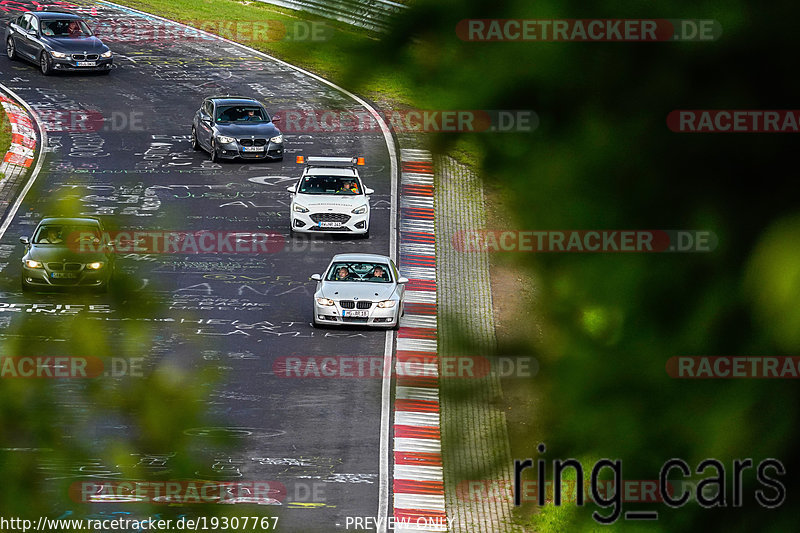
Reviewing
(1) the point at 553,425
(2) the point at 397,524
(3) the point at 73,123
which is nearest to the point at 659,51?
(1) the point at 553,425

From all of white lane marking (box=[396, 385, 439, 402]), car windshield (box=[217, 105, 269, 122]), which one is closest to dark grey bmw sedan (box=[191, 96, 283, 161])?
car windshield (box=[217, 105, 269, 122])

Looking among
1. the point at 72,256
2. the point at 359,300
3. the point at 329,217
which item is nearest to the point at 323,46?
the point at 72,256

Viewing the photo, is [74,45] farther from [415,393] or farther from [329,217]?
[415,393]

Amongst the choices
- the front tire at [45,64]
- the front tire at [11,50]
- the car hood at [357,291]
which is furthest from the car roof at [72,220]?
the front tire at [11,50]

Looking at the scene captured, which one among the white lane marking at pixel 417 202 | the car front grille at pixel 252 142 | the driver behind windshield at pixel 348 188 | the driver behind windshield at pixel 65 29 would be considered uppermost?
Result: the driver behind windshield at pixel 65 29

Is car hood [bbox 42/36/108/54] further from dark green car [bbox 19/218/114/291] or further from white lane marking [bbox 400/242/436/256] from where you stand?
dark green car [bbox 19/218/114/291]

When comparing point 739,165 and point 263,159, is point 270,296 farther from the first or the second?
point 739,165

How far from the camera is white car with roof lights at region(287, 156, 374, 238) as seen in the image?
32.7 meters

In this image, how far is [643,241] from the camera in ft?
6.22

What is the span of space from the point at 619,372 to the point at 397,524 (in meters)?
16.1

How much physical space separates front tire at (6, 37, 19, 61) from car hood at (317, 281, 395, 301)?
2567 cm

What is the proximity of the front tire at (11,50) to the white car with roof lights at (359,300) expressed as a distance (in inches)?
999

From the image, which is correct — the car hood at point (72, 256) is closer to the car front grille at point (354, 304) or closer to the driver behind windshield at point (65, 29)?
the car front grille at point (354, 304)

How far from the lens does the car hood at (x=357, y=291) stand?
26.4 meters
